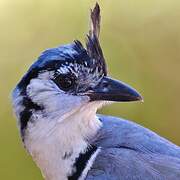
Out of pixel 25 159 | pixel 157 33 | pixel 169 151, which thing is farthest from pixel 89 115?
pixel 157 33

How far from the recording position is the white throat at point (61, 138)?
3486mm

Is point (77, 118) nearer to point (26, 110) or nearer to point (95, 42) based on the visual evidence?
point (26, 110)

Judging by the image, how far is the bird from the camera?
11.2 feet

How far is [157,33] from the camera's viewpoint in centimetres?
613

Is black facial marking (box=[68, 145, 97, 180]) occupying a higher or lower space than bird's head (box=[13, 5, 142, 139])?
lower

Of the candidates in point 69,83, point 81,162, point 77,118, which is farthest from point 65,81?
point 81,162

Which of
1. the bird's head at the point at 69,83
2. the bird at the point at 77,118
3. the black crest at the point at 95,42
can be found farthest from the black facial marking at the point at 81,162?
the black crest at the point at 95,42

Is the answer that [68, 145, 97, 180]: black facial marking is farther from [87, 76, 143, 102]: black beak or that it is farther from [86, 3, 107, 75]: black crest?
[86, 3, 107, 75]: black crest

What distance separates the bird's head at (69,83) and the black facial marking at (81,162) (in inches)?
7.5

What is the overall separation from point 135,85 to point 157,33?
0.49 meters

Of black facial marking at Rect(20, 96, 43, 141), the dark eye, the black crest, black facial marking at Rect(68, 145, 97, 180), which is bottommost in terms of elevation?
black facial marking at Rect(68, 145, 97, 180)

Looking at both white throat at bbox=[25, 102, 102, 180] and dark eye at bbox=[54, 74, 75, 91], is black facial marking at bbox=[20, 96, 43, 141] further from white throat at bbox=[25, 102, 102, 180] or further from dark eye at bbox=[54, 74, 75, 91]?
dark eye at bbox=[54, 74, 75, 91]

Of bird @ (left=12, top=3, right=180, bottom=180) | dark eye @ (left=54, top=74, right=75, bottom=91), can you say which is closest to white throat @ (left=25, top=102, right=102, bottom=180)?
bird @ (left=12, top=3, right=180, bottom=180)

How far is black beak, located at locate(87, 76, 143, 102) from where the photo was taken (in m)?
3.41
